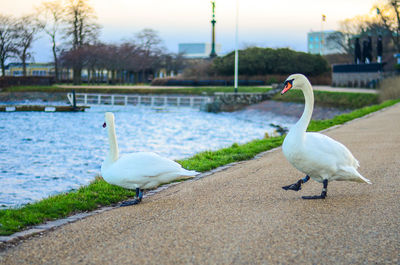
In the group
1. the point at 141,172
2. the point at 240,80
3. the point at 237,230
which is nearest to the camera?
the point at 237,230

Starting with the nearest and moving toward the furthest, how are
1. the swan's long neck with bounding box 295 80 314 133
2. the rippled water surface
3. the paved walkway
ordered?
the paved walkway
the swan's long neck with bounding box 295 80 314 133
the rippled water surface

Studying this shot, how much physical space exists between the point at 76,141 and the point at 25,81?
167ft

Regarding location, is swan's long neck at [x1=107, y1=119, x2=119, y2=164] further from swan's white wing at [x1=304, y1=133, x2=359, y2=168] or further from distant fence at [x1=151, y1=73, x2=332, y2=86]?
distant fence at [x1=151, y1=73, x2=332, y2=86]

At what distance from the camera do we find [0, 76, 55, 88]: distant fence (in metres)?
69.8

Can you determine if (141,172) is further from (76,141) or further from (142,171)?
(76,141)

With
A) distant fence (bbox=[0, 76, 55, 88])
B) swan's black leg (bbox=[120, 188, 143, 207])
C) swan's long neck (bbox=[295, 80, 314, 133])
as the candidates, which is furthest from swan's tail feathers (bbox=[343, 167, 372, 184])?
distant fence (bbox=[0, 76, 55, 88])

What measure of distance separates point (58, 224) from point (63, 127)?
1128 inches

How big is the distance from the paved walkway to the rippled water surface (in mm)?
4567

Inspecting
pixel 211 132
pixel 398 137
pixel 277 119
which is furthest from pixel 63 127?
pixel 398 137

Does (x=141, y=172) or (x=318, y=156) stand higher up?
(x=318, y=156)

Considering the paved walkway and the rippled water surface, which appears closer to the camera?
the paved walkway

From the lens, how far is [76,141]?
83.3ft

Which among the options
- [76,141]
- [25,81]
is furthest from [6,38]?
[76,141]

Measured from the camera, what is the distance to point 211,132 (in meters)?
29.7
